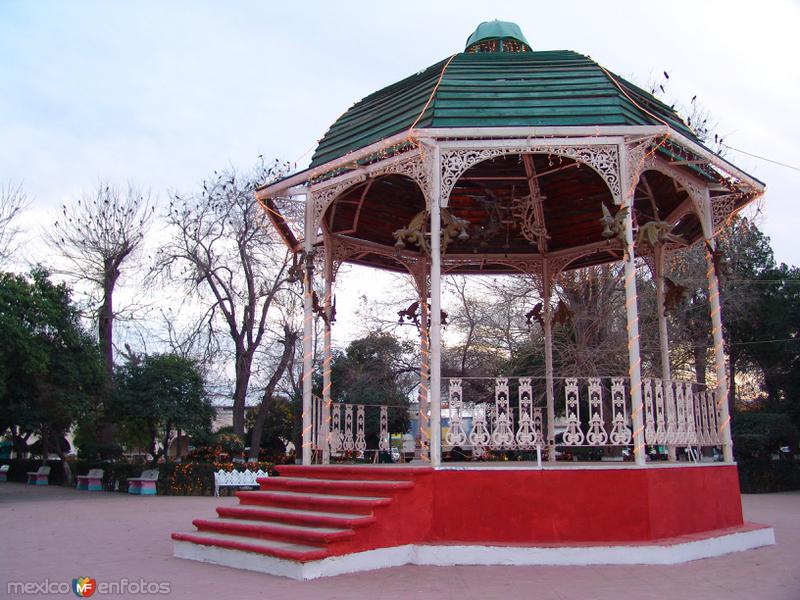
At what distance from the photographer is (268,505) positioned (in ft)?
28.2

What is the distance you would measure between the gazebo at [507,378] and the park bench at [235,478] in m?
12.5

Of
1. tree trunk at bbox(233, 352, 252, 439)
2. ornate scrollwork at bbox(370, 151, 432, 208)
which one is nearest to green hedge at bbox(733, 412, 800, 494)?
tree trunk at bbox(233, 352, 252, 439)

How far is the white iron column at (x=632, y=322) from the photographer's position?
25.5 ft

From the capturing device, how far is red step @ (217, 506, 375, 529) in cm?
711

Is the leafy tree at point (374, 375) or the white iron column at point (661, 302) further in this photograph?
the leafy tree at point (374, 375)

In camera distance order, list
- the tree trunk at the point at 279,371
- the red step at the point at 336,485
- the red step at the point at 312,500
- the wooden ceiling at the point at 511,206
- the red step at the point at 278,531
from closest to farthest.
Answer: the red step at the point at 278,531 < the red step at the point at 312,500 < the red step at the point at 336,485 < the wooden ceiling at the point at 511,206 < the tree trunk at the point at 279,371

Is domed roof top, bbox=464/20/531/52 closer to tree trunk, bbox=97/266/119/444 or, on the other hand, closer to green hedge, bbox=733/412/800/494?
green hedge, bbox=733/412/800/494

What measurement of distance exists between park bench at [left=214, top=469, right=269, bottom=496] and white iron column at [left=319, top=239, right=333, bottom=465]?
1253 centimetres

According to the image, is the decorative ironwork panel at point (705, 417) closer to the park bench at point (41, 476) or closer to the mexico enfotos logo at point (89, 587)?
the mexico enfotos logo at point (89, 587)

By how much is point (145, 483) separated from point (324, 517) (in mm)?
17913

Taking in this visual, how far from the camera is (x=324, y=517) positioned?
288 inches

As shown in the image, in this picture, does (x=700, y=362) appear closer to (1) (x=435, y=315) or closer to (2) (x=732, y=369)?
(2) (x=732, y=369)

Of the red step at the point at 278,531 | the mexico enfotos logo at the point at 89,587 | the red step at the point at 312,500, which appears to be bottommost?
the mexico enfotos logo at the point at 89,587

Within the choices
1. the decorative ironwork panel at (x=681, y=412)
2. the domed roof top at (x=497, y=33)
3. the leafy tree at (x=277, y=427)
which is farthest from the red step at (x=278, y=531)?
the leafy tree at (x=277, y=427)
